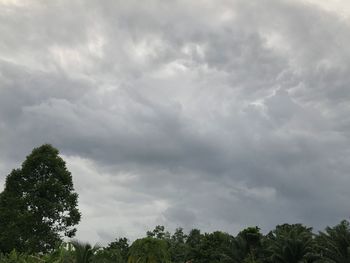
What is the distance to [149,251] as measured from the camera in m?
33.6

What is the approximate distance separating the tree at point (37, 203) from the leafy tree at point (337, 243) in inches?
864

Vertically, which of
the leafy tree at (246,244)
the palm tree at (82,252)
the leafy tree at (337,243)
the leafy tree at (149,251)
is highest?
the leafy tree at (246,244)

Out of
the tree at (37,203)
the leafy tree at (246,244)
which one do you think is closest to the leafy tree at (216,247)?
the leafy tree at (246,244)

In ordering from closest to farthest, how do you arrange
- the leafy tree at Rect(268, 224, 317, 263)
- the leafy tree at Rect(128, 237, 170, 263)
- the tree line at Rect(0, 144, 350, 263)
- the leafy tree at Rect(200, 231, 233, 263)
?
the leafy tree at Rect(128, 237, 170, 263)
the tree line at Rect(0, 144, 350, 263)
the leafy tree at Rect(268, 224, 317, 263)
the leafy tree at Rect(200, 231, 233, 263)

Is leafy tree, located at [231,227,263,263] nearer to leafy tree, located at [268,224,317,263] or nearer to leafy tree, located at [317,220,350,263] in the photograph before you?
leafy tree, located at [268,224,317,263]

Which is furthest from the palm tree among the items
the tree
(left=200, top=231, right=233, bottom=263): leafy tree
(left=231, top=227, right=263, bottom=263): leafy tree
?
(left=231, top=227, right=263, bottom=263): leafy tree

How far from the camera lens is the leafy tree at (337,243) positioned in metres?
43.7

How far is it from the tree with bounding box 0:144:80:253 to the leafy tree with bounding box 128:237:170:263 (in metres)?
9.23

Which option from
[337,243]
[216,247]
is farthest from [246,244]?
[337,243]

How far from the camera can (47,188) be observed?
43688mm

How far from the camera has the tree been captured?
41.2m

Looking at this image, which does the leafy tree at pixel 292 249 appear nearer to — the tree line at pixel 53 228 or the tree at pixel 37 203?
the tree line at pixel 53 228

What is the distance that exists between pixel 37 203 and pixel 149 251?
44.6 ft

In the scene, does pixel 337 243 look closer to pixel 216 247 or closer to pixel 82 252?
pixel 216 247
